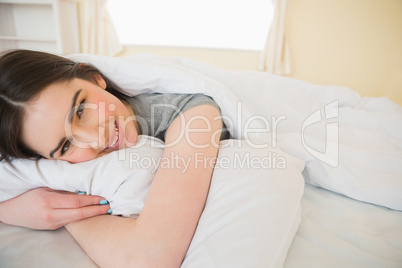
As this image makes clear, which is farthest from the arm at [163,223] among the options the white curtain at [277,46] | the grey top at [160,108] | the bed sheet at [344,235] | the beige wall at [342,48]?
the beige wall at [342,48]

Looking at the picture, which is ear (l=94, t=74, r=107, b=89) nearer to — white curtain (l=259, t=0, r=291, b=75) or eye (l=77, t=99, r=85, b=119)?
eye (l=77, t=99, r=85, b=119)

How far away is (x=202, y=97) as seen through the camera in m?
0.72

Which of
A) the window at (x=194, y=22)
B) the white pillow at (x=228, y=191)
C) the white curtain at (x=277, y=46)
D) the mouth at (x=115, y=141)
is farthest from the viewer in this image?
the window at (x=194, y=22)

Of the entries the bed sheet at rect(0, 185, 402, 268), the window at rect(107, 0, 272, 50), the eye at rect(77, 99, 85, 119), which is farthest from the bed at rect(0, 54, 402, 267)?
the window at rect(107, 0, 272, 50)

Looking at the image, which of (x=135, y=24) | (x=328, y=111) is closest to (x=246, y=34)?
(x=135, y=24)

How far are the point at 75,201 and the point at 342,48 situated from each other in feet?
9.57

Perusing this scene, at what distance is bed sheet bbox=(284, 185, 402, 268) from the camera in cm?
50

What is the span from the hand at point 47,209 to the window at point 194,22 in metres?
2.34

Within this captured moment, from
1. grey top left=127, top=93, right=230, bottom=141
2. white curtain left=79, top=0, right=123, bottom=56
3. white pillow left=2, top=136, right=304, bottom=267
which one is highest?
white curtain left=79, top=0, right=123, bottom=56

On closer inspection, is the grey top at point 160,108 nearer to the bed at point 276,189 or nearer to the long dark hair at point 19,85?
the bed at point 276,189

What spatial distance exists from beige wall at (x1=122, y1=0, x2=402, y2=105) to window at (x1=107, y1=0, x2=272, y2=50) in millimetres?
98

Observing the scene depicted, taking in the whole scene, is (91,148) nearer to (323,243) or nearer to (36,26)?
(323,243)

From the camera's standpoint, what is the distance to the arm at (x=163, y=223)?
1.54ft

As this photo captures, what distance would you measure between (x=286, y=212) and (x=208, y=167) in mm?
205
